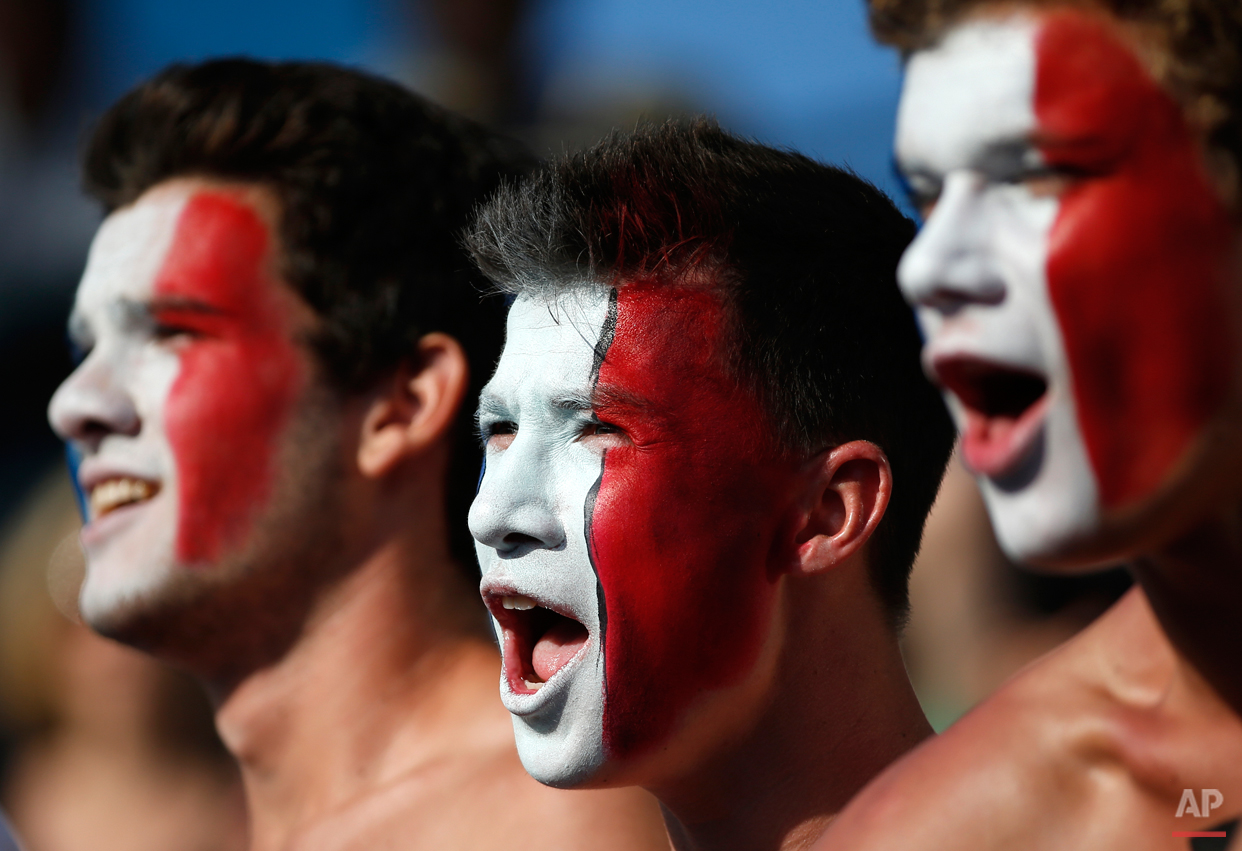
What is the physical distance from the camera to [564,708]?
1949mm

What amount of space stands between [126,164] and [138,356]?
1.71ft

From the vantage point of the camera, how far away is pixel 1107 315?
4.50 ft

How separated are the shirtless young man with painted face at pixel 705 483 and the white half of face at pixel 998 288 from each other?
Result: 0.53m

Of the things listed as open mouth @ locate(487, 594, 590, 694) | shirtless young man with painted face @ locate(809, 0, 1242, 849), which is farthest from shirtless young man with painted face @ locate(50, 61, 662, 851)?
shirtless young man with painted face @ locate(809, 0, 1242, 849)

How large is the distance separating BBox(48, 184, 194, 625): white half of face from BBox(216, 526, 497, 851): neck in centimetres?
35

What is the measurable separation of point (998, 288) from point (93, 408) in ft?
6.40

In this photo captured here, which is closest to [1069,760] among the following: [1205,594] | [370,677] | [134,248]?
[1205,594]

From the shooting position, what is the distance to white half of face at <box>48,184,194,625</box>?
9.14 ft

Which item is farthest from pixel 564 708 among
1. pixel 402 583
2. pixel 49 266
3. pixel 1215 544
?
pixel 49 266

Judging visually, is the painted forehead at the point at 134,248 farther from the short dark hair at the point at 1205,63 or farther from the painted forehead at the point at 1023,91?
the short dark hair at the point at 1205,63

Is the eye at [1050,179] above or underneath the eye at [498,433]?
above

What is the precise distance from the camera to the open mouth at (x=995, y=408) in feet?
4.66

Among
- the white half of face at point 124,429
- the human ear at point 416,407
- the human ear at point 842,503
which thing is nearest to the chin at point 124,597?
the white half of face at point 124,429

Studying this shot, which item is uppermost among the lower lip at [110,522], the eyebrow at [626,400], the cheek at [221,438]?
the eyebrow at [626,400]
